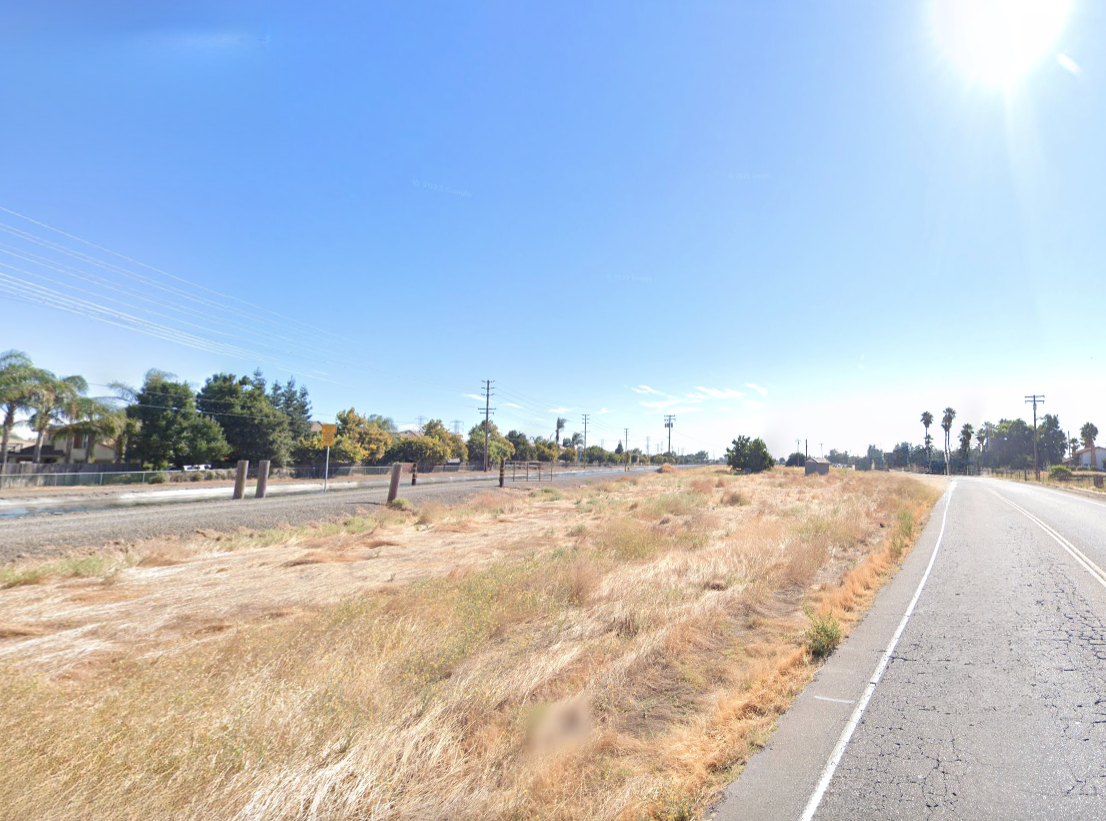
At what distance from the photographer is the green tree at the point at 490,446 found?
8494 centimetres

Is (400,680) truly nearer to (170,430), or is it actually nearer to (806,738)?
(806,738)

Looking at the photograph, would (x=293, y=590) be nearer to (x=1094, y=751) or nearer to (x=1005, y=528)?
(x=1094, y=751)

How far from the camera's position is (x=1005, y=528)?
1898cm

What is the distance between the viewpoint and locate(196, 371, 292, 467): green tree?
160 ft

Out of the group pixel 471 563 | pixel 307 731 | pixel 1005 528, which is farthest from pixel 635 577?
pixel 1005 528

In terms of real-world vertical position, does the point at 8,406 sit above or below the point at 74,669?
above

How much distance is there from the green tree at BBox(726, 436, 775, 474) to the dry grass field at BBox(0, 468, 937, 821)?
57.7m

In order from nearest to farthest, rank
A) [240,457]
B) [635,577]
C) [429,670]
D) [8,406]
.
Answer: [429,670] < [635,577] < [8,406] < [240,457]

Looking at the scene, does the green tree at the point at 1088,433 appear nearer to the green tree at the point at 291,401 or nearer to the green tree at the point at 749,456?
the green tree at the point at 749,456

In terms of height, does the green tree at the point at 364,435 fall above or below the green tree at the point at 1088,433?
below

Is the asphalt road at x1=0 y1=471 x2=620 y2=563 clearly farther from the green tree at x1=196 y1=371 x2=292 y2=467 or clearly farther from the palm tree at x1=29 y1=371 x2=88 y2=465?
the palm tree at x1=29 y1=371 x2=88 y2=465

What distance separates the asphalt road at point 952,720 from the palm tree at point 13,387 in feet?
194

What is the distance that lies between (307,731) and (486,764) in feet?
5.05

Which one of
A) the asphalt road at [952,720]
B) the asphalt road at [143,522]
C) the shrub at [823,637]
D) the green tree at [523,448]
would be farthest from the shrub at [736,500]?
the green tree at [523,448]
